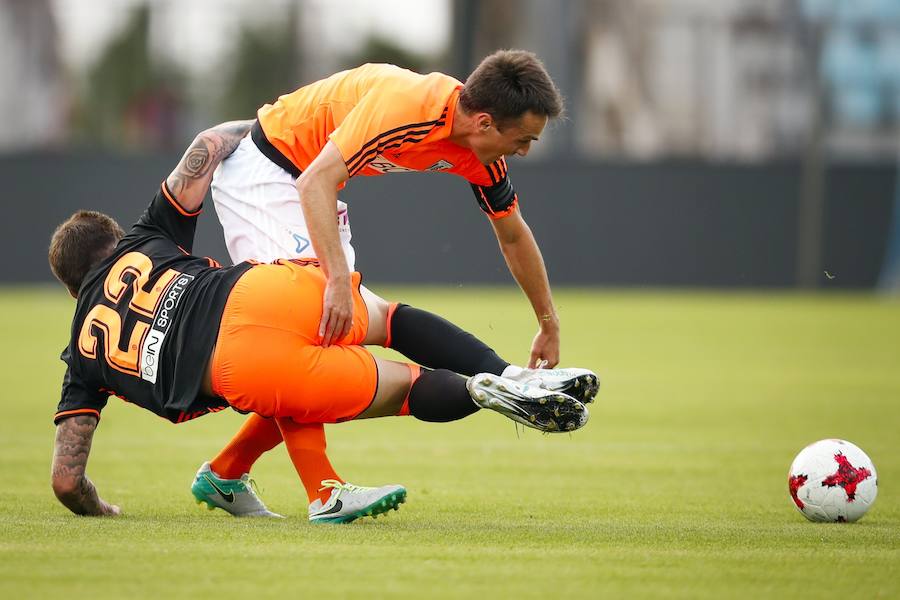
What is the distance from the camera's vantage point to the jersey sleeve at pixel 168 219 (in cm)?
536

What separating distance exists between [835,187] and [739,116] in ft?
13.6

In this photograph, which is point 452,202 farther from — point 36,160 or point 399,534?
point 399,534

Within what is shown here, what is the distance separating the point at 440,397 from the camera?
16.5ft

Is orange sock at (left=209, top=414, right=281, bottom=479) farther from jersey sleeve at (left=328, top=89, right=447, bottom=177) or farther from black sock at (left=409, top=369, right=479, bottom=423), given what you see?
jersey sleeve at (left=328, top=89, right=447, bottom=177)

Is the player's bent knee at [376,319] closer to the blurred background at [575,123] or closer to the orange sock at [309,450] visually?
the orange sock at [309,450]

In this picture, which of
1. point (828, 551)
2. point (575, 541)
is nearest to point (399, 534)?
point (575, 541)

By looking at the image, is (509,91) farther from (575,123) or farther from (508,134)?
(575,123)

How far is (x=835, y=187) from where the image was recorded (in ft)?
73.3

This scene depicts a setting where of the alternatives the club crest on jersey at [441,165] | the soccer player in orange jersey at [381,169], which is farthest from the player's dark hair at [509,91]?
the club crest on jersey at [441,165]

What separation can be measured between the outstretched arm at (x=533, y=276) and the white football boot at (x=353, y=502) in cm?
111

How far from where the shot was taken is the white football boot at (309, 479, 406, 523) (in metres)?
4.99

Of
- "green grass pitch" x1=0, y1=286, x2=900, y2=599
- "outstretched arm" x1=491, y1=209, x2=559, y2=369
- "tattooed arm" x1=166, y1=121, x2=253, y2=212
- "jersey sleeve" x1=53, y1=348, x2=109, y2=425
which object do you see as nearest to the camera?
"green grass pitch" x1=0, y1=286, x2=900, y2=599

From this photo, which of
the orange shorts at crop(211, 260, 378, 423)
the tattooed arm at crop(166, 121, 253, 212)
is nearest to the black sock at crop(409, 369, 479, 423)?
the orange shorts at crop(211, 260, 378, 423)

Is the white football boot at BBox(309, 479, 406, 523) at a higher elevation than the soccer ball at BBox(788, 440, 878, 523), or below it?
higher
